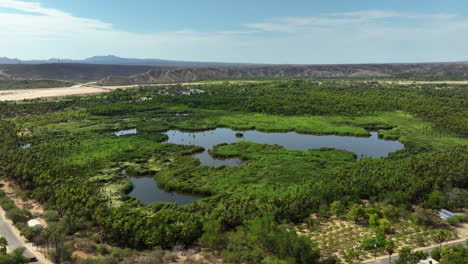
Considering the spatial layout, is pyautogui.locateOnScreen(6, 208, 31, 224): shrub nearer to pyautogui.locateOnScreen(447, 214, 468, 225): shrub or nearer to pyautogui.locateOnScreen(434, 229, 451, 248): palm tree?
pyautogui.locateOnScreen(434, 229, 451, 248): palm tree

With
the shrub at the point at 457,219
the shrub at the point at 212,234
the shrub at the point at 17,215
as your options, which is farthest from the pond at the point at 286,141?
the shrub at the point at 17,215

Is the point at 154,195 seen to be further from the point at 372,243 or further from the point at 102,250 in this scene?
the point at 372,243

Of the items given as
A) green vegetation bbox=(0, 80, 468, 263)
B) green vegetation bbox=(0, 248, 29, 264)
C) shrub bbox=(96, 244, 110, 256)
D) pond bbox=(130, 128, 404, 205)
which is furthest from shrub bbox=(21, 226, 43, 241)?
pond bbox=(130, 128, 404, 205)

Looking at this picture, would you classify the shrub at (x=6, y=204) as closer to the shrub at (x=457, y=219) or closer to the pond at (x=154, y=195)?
the pond at (x=154, y=195)

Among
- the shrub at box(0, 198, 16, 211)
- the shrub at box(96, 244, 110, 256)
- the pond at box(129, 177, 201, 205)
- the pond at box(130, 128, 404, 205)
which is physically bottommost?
the pond at box(129, 177, 201, 205)

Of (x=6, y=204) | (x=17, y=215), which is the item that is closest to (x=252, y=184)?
(x=17, y=215)
